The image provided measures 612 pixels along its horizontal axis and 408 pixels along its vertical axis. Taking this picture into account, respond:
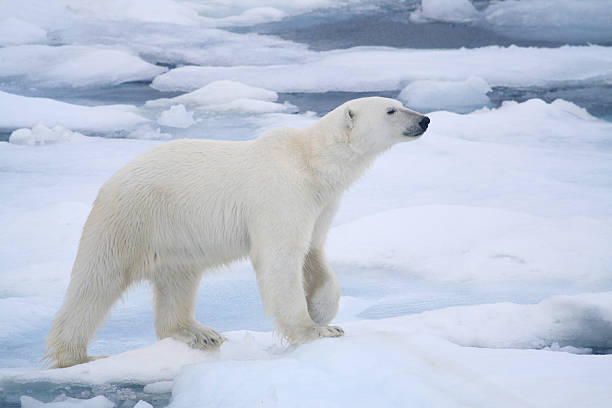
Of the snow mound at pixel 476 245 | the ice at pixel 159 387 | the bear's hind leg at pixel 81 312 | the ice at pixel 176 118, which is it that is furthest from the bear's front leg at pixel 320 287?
the ice at pixel 176 118

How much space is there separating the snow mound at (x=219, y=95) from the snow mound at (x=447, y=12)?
1.91 metres

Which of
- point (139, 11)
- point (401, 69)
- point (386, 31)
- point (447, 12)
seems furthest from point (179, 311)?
point (447, 12)

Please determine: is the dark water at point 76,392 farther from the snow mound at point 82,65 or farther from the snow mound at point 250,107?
the snow mound at point 82,65

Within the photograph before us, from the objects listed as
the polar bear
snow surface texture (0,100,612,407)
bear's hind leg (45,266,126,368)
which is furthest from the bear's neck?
bear's hind leg (45,266,126,368)

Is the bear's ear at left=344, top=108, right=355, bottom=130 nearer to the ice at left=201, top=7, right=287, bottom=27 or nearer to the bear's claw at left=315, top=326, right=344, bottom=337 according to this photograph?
the bear's claw at left=315, top=326, right=344, bottom=337

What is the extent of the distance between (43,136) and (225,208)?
4.39 m

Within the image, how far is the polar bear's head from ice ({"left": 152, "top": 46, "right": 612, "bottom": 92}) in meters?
4.68

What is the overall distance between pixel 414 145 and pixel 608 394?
4864 millimetres

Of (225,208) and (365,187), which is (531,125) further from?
(225,208)

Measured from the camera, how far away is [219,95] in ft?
24.5

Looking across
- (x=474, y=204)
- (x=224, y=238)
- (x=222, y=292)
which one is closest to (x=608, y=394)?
(x=224, y=238)

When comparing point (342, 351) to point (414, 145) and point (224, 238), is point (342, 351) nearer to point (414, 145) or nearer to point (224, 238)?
point (224, 238)

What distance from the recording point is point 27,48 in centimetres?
748

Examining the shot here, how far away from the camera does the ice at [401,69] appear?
7621 mm
